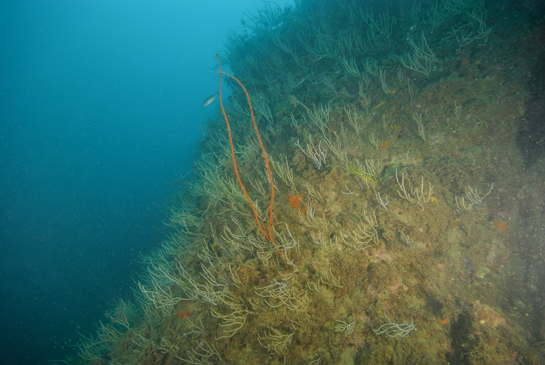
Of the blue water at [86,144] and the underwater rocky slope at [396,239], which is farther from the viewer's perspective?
the blue water at [86,144]

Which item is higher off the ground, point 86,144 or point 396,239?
point 86,144

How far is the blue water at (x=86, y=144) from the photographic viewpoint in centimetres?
1474

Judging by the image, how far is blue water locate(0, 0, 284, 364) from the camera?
1474 centimetres

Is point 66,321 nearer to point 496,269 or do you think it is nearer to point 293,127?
point 293,127

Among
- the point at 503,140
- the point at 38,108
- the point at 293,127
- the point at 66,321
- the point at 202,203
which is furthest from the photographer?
the point at 38,108

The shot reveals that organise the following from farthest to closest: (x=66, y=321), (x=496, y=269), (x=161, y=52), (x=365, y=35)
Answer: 1. (x=161, y=52)
2. (x=66, y=321)
3. (x=365, y=35)
4. (x=496, y=269)

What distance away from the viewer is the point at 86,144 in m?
64.0

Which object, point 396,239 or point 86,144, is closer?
point 396,239

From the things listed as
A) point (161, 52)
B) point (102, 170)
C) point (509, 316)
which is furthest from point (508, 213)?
point (161, 52)

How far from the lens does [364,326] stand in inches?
91.0

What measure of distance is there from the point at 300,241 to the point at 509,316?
2329 mm

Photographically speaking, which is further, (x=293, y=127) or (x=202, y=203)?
→ (x=293, y=127)

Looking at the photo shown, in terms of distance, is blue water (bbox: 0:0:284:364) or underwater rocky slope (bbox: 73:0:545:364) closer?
underwater rocky slope (bbox: 73:0:545:364)

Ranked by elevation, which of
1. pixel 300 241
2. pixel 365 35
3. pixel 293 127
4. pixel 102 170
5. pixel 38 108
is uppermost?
pixel 38 108
